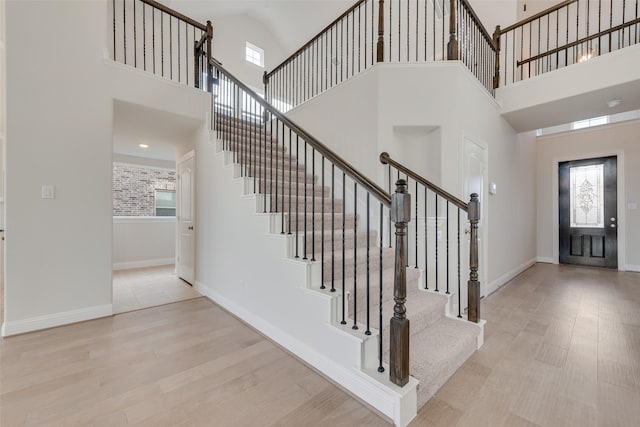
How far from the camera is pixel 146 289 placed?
398 cm

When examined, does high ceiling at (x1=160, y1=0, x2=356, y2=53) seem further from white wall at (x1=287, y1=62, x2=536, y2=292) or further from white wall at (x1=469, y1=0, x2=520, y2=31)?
white wall at (x1=287, y1=62, x2=536, y2=292)

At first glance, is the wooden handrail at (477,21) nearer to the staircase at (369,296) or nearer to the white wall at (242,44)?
the staircase at (369,296)

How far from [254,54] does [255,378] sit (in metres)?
7.83

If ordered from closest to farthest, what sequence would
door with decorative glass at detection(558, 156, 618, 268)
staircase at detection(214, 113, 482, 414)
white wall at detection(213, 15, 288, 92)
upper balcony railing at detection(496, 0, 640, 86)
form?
staircase at detection(214, 113, 482, 414)
upper balcony railing at detection(496, 0, 640, 86)
door with decorative glass at detection(558, 156, 618, 268)
white wall at detection(213, 15, 288, 92)

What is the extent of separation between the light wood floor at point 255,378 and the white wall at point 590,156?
348 cm

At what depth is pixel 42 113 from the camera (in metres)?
2.62

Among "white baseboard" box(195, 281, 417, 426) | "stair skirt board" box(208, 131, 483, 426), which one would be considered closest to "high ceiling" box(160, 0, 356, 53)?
"stair skirt board" box(208, 131, 483, 426)

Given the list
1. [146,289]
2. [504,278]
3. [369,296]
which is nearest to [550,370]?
[369,296]

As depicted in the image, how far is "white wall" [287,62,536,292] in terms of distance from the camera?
10.1 ft

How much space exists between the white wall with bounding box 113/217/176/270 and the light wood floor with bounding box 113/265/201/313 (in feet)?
1.41

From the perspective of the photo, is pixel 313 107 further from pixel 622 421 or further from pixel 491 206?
pixel 622 421

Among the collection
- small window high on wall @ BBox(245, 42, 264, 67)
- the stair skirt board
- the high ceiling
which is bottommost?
the stair skirt board

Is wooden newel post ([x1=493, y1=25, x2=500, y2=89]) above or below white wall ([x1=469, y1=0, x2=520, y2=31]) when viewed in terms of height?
below

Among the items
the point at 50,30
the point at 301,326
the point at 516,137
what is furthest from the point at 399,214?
the point at 516,137
